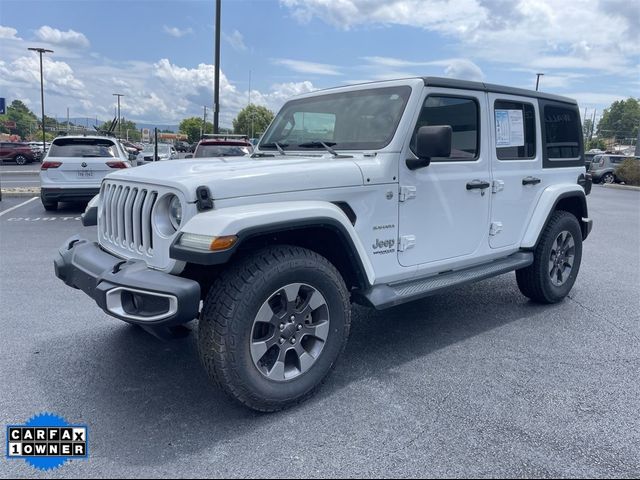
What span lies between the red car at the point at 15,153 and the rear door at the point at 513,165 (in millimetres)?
34824

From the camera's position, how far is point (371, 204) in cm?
334

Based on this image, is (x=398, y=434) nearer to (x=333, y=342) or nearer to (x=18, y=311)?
(x=333, y=342)

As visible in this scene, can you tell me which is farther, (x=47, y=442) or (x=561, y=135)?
(x=561, y=135)

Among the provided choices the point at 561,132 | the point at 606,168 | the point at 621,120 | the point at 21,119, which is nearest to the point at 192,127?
the point at 21,119

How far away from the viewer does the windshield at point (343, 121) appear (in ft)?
12.0

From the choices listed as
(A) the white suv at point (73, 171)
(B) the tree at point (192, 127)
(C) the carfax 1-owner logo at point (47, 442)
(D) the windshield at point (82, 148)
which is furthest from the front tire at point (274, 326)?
(B) the tree at point (192, 127)

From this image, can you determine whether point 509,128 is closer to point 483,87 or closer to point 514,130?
point 514,130

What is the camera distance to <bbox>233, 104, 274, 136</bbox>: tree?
7611cm

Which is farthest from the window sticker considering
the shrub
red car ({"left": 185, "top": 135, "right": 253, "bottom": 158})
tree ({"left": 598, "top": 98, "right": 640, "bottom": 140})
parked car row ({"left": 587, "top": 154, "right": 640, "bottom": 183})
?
tree ({"left": 598, "top": 98, "right": 640, "bottom": 140})

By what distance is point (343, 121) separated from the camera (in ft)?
12.9

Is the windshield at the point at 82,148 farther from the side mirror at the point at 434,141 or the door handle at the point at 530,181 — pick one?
the side mirror at the point at 434,141

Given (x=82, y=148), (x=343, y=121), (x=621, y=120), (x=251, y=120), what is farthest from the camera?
(x=621, y=120)

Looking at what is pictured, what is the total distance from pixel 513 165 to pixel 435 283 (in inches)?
56.2

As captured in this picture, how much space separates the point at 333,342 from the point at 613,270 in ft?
16.5
